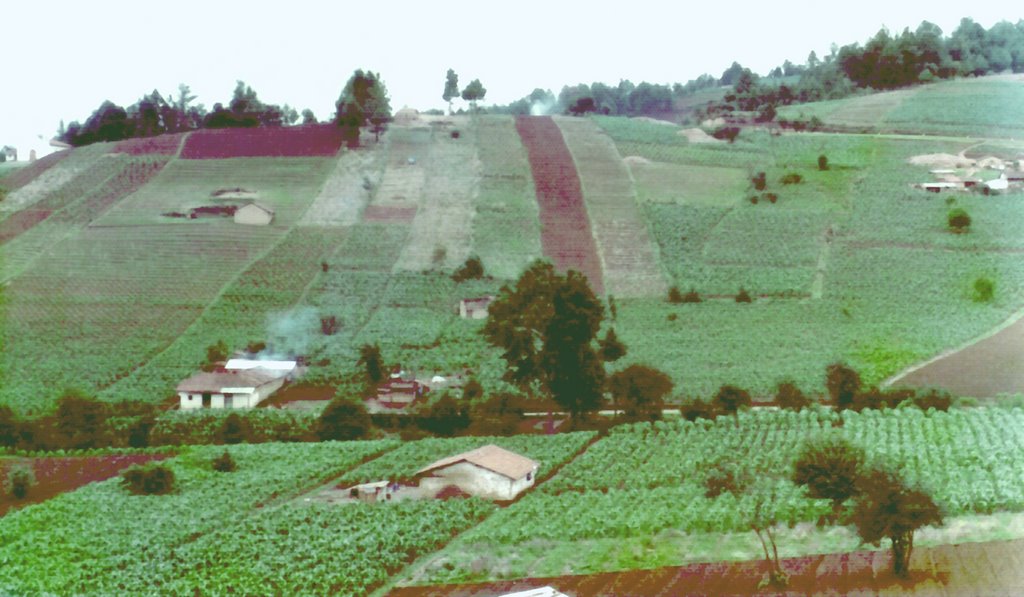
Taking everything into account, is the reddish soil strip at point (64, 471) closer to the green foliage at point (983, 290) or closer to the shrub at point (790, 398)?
the shrub at point (790, 398)

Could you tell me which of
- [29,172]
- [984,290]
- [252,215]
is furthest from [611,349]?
[29,172]

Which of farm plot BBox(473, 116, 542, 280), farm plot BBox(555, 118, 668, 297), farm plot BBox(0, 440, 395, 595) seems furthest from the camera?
farm plot BBox(473, 116, 542, 280)

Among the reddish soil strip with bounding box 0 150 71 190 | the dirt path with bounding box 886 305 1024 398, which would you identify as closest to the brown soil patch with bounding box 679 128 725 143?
the dirt path with bounding box 886 305 1024 398

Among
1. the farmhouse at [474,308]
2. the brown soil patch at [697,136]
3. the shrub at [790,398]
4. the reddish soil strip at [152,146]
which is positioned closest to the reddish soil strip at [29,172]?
the reddish soil strip at [152,146]

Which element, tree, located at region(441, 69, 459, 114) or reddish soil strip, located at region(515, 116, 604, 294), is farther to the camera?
tree, located at region(441, 69, 459, 114)

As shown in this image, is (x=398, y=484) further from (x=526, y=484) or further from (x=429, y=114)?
(x=429, y=114)

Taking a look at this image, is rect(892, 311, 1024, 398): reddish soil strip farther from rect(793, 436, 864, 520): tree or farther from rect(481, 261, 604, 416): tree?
rect(793, 436, 864, 520): tree

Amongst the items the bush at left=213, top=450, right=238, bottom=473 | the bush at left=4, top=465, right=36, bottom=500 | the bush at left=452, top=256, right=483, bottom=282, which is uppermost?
the bush at left=452, top=256, right=483, bottom=282

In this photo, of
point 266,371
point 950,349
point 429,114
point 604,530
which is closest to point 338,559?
point 604,530

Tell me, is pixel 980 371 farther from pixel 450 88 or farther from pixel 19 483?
pixel 450 88
